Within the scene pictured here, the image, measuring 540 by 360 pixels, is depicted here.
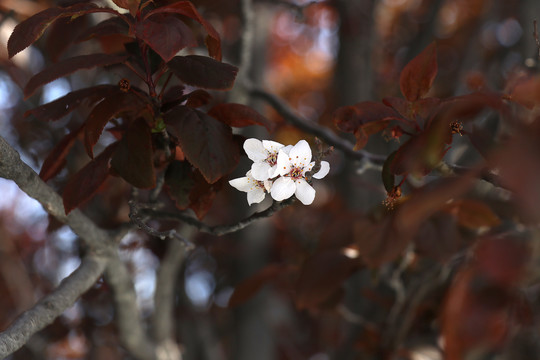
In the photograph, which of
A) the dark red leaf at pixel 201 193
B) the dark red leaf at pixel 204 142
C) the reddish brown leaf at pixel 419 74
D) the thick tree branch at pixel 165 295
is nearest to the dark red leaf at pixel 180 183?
the dark red leaf at pixel 201 193

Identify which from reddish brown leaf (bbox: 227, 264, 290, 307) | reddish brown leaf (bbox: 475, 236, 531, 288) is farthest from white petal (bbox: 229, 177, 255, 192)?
reddish brown leaf (bbox: 227, 264, 290, 307)

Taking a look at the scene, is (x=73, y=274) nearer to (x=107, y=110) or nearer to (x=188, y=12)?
(x=107, y=110)

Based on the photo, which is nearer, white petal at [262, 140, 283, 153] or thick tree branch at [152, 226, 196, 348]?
white petal at [262, 140, 283, 153]

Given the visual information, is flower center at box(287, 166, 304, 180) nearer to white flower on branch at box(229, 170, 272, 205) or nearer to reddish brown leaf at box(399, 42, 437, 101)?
white flower on branch at box(229, 170, 272, 205)

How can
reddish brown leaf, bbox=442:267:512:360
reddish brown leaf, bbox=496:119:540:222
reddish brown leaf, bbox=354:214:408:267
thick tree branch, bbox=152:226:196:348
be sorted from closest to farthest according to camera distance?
reddish brown leaf, bbox=496:119:540:222
reddish brown leaf, bbox=442:267:512:360
reddish brown leaf, bbox=354:214:408:267
thick tree branch, bbox=152:226:196:348

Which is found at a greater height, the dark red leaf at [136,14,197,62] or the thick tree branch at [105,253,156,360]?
the dark red leaf at [136,14,197,62]

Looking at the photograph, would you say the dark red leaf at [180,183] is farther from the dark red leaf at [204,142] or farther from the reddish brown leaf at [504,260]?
the reddish brown leaf at [504,260]

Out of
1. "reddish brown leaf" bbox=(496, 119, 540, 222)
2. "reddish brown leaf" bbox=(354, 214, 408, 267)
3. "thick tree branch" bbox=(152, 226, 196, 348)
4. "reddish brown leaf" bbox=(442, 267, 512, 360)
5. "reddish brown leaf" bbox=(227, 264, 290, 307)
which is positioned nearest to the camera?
"reddish brown leaf" bbox=(496, 119, 540, 222)

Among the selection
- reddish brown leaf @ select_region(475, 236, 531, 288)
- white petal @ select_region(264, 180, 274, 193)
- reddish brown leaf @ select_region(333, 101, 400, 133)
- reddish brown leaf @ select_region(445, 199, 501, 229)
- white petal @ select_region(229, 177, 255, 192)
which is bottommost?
reddish brown leaf @ select_region(445, 199, 501, 229)

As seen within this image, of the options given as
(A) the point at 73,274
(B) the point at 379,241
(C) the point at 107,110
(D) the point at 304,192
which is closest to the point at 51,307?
(A) the point at 73,274
